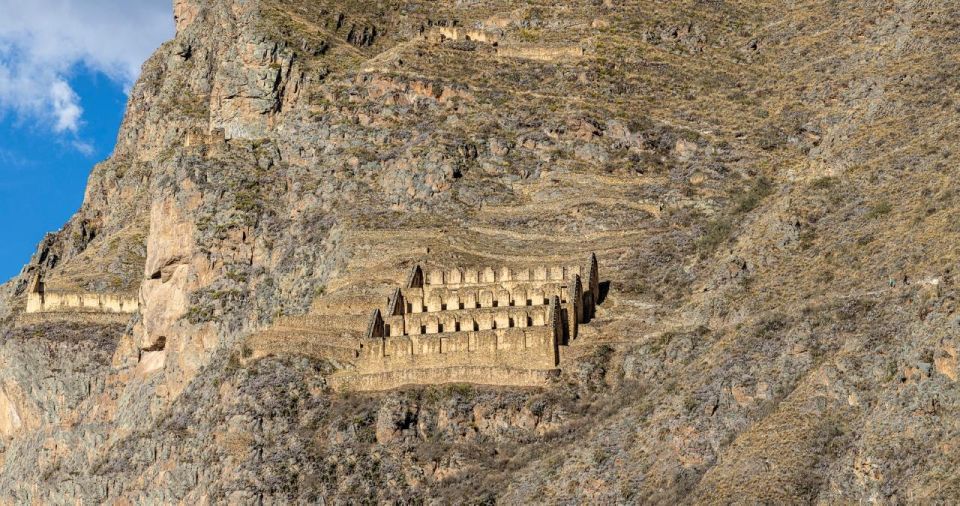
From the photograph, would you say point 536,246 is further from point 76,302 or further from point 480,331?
point 76,302

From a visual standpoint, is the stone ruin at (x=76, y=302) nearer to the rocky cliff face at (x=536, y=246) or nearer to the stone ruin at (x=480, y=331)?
the rocky cliff face at (x=536, y=246)

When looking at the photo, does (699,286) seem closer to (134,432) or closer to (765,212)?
(765,212)

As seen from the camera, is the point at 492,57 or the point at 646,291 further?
the point at 492,57

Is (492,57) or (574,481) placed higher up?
(492,57)

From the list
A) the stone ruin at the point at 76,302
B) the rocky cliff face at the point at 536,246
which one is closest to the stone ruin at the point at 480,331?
the rocky cliff face at the point at 536,246

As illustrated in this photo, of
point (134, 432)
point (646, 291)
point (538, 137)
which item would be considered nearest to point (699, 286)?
point (646, 291)

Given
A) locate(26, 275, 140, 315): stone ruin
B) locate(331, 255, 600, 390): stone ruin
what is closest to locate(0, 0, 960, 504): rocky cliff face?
locate(331, 255, 600, 390): stone ruin

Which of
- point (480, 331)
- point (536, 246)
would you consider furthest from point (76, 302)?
point (480, 331)
